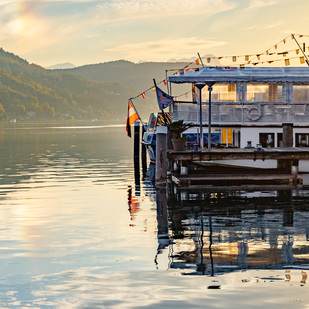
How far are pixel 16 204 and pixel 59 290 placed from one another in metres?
13.7

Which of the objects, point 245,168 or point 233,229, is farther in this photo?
point 245,168

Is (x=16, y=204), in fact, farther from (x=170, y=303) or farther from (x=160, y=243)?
(x=170, y=303)

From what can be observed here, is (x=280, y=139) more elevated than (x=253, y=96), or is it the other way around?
(x=253, y=96)

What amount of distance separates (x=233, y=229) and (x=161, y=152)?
10.9 meters

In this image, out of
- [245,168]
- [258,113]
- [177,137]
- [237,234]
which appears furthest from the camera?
[258,113]

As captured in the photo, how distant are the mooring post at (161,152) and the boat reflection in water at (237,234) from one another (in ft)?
4.88

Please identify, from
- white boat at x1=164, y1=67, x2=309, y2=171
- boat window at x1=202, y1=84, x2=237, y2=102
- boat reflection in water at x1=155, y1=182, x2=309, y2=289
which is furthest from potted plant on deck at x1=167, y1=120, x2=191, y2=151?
boat window at x1=202, y1=84, x2=237, y2=102

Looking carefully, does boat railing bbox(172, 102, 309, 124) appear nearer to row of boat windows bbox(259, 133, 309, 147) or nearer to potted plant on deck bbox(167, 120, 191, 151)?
row of boat windows bbox(259, 133, 309, 147)

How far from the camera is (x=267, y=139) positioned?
114 feet

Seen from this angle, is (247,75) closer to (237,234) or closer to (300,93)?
(300,93)

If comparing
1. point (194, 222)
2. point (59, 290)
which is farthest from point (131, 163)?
point (59, 290)

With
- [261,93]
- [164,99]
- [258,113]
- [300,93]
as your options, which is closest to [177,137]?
[258,113]

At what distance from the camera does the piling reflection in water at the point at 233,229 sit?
14742 mm

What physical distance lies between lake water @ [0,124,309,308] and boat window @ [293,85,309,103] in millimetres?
8414
